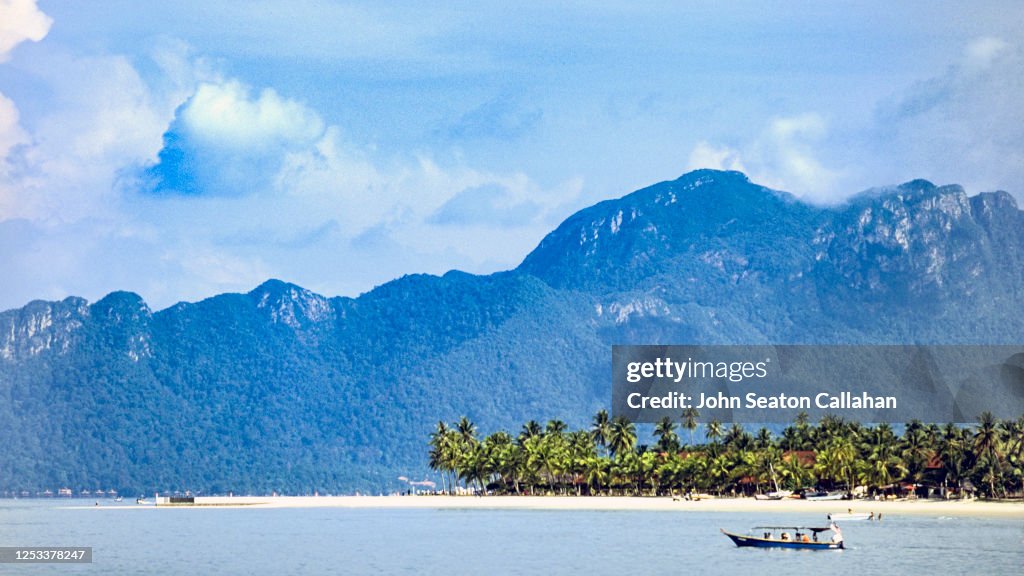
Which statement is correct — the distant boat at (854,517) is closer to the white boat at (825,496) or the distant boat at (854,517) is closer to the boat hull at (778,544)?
the boat hull at (778,544)

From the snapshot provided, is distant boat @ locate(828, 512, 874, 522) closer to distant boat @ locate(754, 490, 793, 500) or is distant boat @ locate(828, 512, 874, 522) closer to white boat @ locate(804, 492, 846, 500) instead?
distant boat @ locate(754, 490, 793, 500)

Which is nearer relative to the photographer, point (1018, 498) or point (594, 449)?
point (1018, 498)

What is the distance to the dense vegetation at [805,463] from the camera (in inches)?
6339

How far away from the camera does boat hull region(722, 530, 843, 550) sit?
8819 centimetres

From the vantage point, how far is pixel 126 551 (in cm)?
9306

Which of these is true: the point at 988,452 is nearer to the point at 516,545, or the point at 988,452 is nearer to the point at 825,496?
the point at 825,496

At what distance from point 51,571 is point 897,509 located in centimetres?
9474

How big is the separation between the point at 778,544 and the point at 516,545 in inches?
701

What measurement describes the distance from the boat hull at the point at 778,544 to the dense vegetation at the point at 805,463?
74.6m

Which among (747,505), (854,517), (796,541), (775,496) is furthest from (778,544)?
(775,496)

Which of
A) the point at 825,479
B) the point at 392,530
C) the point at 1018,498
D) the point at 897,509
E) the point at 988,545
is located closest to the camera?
the point at 988,545

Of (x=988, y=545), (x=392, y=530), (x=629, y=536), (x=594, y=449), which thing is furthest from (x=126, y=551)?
(x=594, y=449)

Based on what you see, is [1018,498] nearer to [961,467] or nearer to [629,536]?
[961,467]

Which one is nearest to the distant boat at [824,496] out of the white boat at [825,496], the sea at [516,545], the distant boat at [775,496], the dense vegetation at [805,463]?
the white boat at [825,496]
